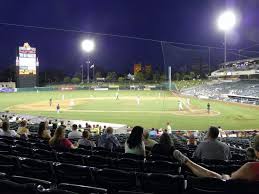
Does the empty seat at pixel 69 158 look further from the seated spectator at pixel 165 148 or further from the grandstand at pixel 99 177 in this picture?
the seated spectator at pixel 165 148

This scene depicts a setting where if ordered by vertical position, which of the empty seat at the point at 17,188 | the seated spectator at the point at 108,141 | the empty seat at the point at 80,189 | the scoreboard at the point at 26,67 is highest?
the scoreboard at the point at 26,67

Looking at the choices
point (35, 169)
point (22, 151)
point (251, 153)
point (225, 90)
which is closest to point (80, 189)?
point (35, 169)

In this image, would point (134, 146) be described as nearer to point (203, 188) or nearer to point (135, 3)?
point (203, 188)

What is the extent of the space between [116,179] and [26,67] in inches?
3529

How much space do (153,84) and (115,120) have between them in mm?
64635

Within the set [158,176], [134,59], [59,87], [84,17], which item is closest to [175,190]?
[158,176]

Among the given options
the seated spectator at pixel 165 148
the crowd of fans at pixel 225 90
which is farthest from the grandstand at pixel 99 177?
the crowd of fans at pixel 225 90

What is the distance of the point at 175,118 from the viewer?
115ft

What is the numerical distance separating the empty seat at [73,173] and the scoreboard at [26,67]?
291 ft

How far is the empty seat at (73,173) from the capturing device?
481 centimetres

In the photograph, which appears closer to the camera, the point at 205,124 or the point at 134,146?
the point at 134,146

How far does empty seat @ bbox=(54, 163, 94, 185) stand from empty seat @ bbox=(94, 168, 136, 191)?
15 cm

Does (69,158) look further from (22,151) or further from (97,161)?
(22,151)

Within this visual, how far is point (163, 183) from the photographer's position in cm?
431
